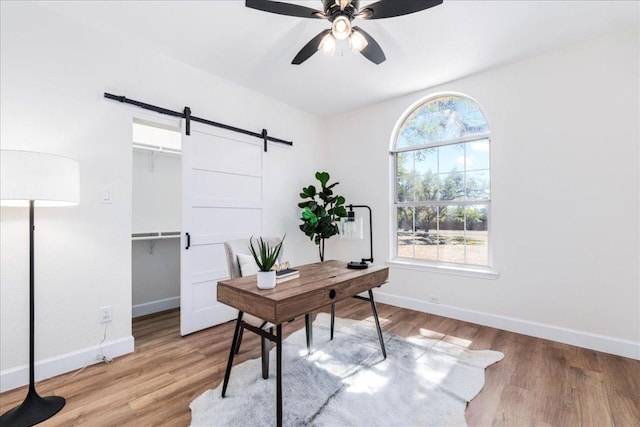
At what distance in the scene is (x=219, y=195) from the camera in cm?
320

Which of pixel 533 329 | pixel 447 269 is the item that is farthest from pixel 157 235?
pixel 533 329

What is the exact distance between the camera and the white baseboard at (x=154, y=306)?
3.38 metres

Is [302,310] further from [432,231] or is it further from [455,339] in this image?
[432,231]

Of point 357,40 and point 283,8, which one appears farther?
point 357,40

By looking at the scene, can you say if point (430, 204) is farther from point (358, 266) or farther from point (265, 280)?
point (265, 280)

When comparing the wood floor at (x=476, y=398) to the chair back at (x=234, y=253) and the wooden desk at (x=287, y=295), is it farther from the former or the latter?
the chair back at (x=234, y=253)

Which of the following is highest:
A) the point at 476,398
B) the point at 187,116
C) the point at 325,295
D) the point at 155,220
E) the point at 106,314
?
the point at 187,116

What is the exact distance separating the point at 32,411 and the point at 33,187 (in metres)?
1.34

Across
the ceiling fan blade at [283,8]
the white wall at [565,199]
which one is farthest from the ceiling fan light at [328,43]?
the white wall at [565,199]

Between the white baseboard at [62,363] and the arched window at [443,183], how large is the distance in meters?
3.18

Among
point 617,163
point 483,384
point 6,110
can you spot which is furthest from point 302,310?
point 617,163

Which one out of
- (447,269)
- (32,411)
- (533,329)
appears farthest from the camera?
(447,269)

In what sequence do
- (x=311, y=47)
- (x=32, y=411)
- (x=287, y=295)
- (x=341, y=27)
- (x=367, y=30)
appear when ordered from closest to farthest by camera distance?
(x=287, y=295), (x=32, y=411), (x=341, y=27), (x=311, y=47), (x=367, y=30)

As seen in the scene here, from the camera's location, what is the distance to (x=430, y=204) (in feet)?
11.8
